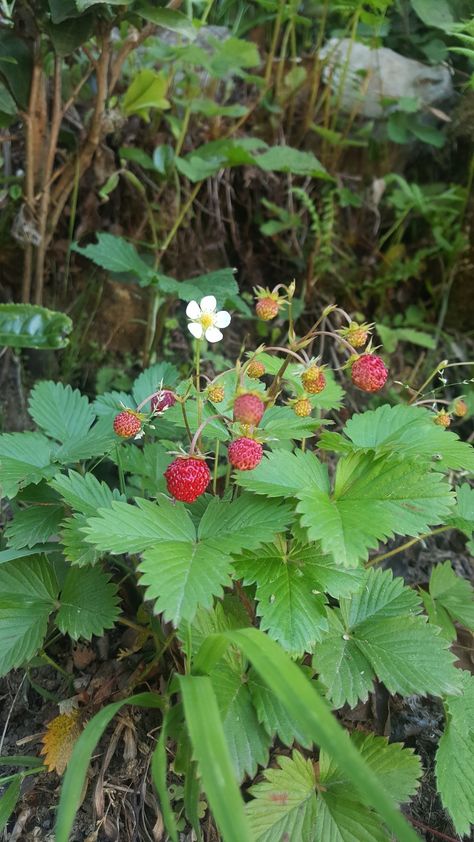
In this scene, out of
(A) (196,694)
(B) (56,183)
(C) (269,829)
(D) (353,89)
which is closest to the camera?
(A) (196,694)

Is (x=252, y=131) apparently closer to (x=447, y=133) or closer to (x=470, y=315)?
(x=447, y=133)

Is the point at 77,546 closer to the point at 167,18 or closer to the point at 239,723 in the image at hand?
the point at 239,723

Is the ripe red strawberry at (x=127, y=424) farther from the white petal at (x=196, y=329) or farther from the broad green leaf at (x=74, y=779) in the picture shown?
the broad green leaf at (x=74, y=779)

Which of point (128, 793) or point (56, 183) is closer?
point (128, 793)

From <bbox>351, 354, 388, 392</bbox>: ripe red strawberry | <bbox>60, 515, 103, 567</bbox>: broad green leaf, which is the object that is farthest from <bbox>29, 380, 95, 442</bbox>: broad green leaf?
<bbox>351, 354, 388, 392</bbox>: ripe red strawberry

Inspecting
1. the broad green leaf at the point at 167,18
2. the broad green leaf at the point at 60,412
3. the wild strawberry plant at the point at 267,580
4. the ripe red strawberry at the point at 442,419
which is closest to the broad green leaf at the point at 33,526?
the wild strawberry plant at the point at 267,580

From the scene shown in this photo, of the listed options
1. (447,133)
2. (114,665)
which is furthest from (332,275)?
(114,665)

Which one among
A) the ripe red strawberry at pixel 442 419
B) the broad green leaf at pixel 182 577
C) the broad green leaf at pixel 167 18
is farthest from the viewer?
the broad green leaf at pixel 167 18
